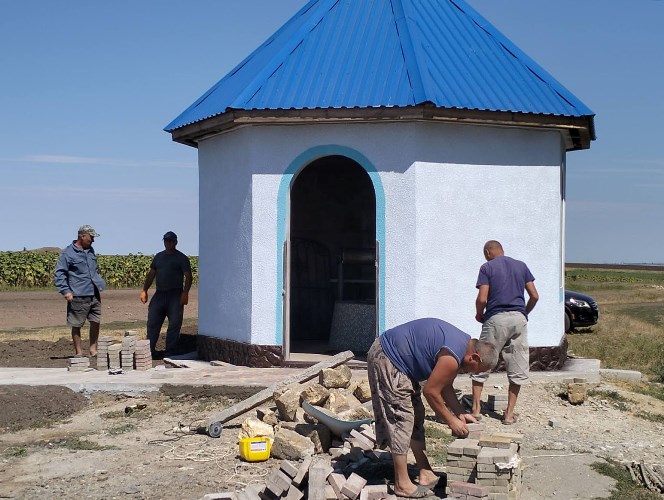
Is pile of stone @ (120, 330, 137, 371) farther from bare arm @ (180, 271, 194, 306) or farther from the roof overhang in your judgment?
the roof overhang

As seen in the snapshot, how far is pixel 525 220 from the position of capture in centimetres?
1182

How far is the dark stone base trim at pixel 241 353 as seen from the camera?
1184cm

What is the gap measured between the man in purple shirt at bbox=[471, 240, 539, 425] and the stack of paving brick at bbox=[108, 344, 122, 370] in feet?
16.8

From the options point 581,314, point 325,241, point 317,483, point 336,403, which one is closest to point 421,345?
point 317,483

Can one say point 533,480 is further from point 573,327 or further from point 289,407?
point 573,327

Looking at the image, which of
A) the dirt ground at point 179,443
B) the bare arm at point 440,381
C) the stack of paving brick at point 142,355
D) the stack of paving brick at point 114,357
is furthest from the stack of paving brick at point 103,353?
the bare arm at point 440,381

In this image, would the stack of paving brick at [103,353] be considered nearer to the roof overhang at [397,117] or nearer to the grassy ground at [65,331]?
the roof overhang at [397,117]

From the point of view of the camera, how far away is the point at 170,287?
43.3ft

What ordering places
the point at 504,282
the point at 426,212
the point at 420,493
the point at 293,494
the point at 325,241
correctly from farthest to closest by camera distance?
the point at 325,241
the point at 426,212
the point at 504,282
the point at 420,493
the point at 293,494

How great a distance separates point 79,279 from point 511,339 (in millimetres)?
6481

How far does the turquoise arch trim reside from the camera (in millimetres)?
11523

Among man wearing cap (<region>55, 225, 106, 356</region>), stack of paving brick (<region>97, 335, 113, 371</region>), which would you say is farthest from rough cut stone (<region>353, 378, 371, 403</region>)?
man wearing cap (<region>55, 225, 106, 356</region>)

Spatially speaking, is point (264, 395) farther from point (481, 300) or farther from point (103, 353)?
point (103, 353)

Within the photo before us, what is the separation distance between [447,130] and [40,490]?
6886 millimetres
